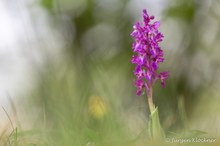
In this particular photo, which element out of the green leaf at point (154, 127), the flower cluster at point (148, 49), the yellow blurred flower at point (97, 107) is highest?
the flower cluster at point (148, 49)

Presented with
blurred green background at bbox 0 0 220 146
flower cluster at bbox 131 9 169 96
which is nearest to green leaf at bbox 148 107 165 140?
blurred green background at bbox 0 0 220 146

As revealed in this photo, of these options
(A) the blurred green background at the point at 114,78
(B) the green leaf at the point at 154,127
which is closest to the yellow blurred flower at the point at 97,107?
(A) the blurred green background at the point at 114,78

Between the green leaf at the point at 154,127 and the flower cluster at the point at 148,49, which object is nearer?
the green leaf at the point at 154,127

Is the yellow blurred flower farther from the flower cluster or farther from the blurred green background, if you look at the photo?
the flower cluster

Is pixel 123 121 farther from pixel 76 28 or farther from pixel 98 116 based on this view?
pixel 76 28

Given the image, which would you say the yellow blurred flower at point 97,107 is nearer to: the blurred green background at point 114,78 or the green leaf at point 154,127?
the blurred green background at point 114,78

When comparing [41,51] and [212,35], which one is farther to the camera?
[212,35]

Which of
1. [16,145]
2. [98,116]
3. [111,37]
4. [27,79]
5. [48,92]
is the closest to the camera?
[16,145]

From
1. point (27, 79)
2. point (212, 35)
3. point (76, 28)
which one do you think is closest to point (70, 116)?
point (27, 79)

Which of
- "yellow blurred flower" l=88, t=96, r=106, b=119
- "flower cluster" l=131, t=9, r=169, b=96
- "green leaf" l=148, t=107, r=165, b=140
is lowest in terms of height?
"green leaf" l=148, t=107, r=165, b=140
